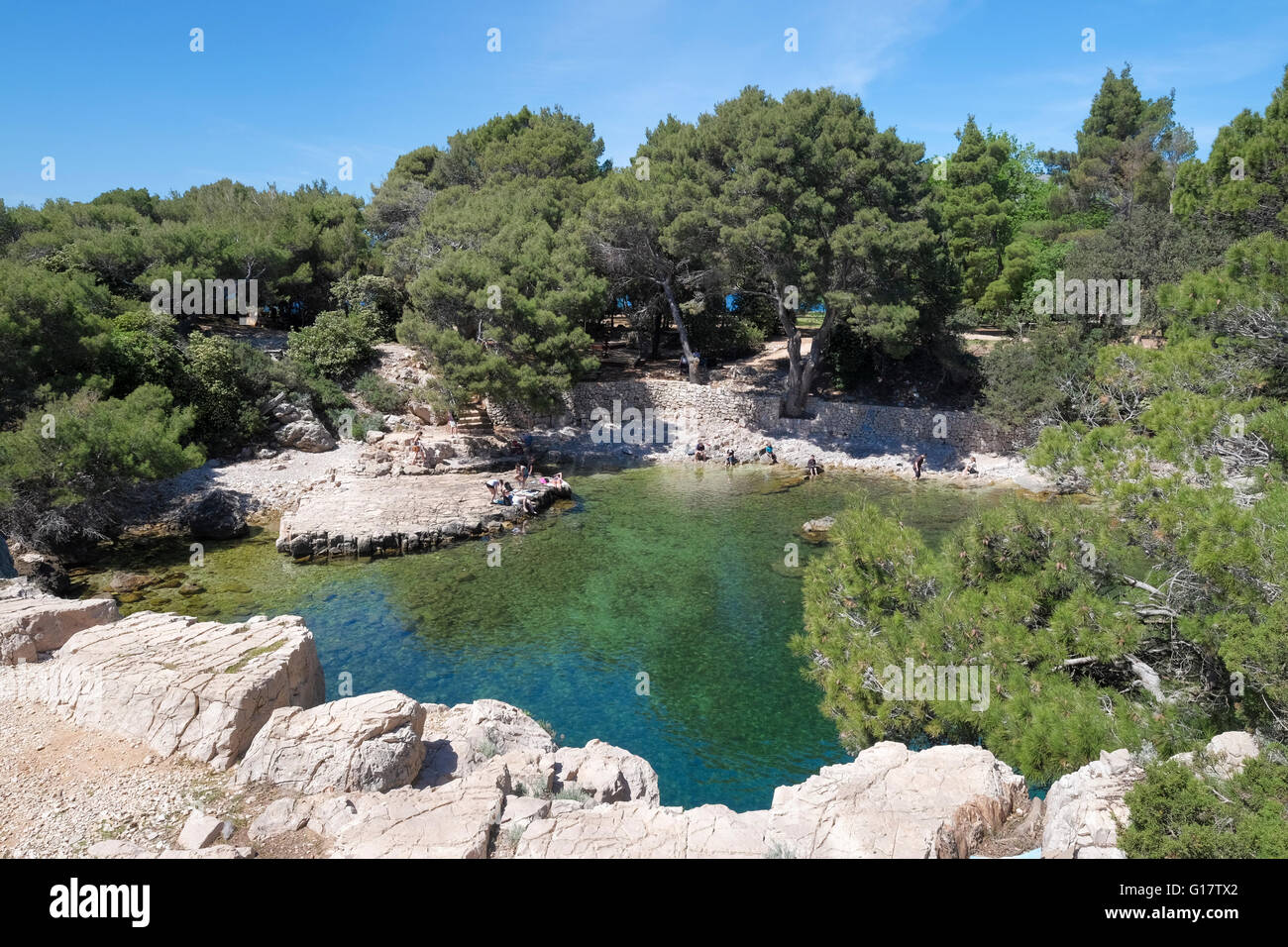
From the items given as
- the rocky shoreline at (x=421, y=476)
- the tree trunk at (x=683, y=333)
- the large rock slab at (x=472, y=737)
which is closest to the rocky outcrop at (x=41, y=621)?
the large rock slab at (x=472, y=737)

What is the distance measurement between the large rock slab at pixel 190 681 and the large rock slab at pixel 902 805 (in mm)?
6931

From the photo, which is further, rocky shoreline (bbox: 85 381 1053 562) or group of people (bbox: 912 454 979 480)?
group of people (bbox: 912 454 979 480)

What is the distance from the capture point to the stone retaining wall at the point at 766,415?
31781 mm

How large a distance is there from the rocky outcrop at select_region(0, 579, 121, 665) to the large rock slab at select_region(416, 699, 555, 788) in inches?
247

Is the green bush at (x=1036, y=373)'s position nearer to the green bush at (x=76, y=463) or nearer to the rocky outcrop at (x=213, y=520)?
the rocky outcrop at (x=213, y=520)

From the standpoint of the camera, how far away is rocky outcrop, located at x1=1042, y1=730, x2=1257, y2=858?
614cm

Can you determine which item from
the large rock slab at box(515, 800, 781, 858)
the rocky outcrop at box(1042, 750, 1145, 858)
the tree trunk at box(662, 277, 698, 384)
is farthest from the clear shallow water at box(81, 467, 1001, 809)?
the tree trunk at box(662, 277, 698, 384)

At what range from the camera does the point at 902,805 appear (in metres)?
7.51

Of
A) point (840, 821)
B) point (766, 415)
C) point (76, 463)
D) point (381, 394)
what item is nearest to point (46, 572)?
point (76, 463)

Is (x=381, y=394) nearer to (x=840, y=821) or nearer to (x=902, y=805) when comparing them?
(x=840, y=821)

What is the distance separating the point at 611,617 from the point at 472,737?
23.9 ft

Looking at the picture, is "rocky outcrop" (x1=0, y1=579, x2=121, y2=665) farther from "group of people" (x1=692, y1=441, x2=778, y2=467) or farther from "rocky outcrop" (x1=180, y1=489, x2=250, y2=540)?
"group of people" (x1=692, y1=441, x2=778, y2=467)

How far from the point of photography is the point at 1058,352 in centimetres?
2830
